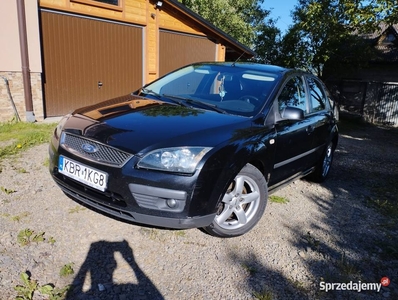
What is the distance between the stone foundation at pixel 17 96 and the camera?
7.20 m

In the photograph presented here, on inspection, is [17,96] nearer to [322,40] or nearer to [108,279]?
[108,279]

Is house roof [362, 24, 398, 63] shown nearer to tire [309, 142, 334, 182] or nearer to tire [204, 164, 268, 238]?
tire [309, 142, 334, 182]

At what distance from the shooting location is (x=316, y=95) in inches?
185

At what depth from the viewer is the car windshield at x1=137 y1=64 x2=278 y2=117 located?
3543mm

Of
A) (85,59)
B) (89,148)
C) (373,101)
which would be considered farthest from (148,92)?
(373,101)

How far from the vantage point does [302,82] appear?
4.33 m

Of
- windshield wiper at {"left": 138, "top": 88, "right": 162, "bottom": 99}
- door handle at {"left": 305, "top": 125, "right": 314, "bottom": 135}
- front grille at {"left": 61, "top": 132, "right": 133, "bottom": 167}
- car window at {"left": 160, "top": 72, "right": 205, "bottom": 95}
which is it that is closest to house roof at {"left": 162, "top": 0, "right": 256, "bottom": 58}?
car window at {"left": 160, "top": 72, "right": 205, "bottom": 95}

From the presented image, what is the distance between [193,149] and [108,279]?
3.76 ft

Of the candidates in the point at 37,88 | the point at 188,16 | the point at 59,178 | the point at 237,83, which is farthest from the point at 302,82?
the point at 188,16

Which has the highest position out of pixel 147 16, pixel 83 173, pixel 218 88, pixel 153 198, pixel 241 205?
pixel 147 16

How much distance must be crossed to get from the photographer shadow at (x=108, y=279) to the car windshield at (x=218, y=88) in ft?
5.50

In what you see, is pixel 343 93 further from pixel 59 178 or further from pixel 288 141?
pixel 59 178

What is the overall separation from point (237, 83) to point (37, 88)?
556 centimetres

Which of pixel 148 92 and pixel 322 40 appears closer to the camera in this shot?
pixel 148 92
